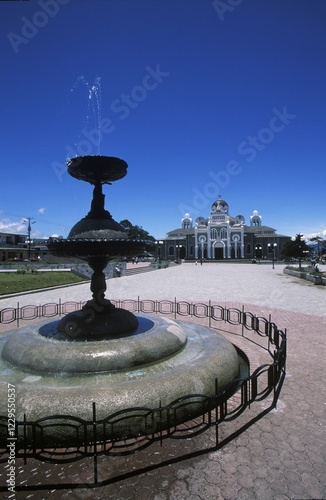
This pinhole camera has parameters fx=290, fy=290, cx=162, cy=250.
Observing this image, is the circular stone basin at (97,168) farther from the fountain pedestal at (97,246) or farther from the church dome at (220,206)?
the church dome at (220,206)

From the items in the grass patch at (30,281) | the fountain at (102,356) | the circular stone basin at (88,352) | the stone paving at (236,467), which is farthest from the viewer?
the grass patch at (30,281)

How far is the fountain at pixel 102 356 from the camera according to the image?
3.90 m

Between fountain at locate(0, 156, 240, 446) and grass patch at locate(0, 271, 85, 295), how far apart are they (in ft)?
45.5

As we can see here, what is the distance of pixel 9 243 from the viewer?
273 ft

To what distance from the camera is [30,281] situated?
2178cm

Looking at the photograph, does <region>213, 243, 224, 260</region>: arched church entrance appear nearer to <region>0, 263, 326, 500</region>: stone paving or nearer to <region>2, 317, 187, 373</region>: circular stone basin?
<region>2, 317, 187, 373</region>: circular stone basin

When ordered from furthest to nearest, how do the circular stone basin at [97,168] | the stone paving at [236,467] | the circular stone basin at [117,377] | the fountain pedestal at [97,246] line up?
the circular stone basin at [97,168]
the fountain pedestal at [97,246]
the circular stone basin at [117,377]
the stone paving at [236,467]

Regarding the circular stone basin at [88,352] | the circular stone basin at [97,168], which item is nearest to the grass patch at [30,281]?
the circular stone basin at [88,352]

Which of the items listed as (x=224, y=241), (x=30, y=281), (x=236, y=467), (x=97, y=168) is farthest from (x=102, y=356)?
(x=224, y=241)

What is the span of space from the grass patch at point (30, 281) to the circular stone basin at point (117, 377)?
46.5 feet

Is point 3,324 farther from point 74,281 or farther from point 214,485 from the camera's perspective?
point 74,281

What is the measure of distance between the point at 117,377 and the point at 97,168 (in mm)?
4180

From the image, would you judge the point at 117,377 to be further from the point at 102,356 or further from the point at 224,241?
the point at 224,241

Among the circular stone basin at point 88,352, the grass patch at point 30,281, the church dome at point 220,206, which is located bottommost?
the grass patch at point 30,281
